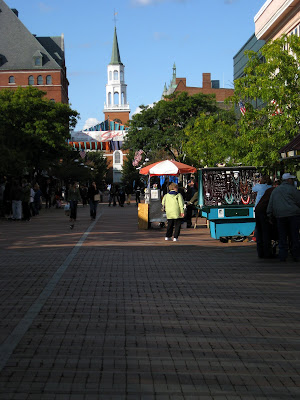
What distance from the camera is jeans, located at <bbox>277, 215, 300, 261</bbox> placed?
14.4 meters

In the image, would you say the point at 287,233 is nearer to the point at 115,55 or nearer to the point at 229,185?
the point at 229,185

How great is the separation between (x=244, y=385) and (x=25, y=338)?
8.37 ft

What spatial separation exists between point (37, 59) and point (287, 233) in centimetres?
9849

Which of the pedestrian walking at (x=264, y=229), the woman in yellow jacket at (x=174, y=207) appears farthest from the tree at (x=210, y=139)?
the pedestrian walking at (x=264, y=229)

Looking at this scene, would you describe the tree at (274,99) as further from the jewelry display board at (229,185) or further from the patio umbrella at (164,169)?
the patio umbrella at (164,169)

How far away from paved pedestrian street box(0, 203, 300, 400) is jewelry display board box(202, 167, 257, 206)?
6075 millimetres

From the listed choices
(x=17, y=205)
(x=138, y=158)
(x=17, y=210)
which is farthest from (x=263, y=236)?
(x=138, y=158)

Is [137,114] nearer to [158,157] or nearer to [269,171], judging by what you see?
[158,157]

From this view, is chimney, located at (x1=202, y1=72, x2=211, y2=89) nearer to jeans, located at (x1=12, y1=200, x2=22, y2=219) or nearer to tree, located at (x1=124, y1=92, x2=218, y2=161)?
tree, located at (x1=124, y1=92, x2=218, y2=161)

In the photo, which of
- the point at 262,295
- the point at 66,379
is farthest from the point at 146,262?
the point at 66,379

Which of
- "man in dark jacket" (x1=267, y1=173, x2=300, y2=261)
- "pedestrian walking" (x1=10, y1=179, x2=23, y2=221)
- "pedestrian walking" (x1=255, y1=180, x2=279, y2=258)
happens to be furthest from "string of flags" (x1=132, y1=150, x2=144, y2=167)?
"man in dark jacket" (x1=267, y1=173, x2=300, y2=261)

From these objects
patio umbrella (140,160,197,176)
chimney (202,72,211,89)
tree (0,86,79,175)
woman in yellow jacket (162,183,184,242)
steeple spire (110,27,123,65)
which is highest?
steeple spire (110,27,123,65)

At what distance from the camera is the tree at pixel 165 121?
68.6 meters

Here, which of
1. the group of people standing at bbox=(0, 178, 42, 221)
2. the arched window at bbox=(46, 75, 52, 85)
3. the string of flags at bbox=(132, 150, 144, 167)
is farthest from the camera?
the arched window at bbox=(46, 75, 52, 85)
